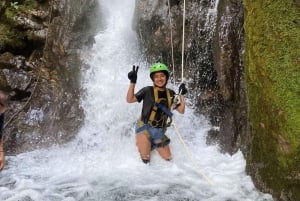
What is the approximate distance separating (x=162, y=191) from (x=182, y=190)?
0.95ft

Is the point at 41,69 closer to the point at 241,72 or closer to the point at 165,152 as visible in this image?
the point at 165,152

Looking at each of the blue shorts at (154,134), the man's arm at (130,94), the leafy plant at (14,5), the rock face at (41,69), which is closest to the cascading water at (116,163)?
the blue shorts at (154,134)

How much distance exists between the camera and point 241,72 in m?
6.74

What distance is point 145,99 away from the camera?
6.91 metres

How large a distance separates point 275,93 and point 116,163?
325 centimetres

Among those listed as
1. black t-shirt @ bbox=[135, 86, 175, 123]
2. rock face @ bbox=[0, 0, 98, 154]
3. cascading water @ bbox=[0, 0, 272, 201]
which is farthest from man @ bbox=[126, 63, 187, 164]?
rock face @ bbox=[0, 0, 98, 154]

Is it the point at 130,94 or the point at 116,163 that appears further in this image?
the point at 116,163

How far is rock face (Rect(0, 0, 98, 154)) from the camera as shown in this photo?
29.8 feet

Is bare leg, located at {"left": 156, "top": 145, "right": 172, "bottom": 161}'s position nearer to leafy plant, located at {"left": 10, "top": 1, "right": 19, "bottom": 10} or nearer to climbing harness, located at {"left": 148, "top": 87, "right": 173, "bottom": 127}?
climbing harness, located at {"left": 148, "top": 87, "right": 173, "bottom": 127}

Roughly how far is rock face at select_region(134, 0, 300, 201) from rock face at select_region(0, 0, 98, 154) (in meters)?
1.88

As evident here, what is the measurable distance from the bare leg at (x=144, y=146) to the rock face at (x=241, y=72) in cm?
138

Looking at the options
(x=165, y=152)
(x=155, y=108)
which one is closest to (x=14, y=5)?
(x=155, y=108)

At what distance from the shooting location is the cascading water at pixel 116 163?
587 cm

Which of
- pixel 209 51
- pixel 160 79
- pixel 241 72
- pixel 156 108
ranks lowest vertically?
pixel 156 108
